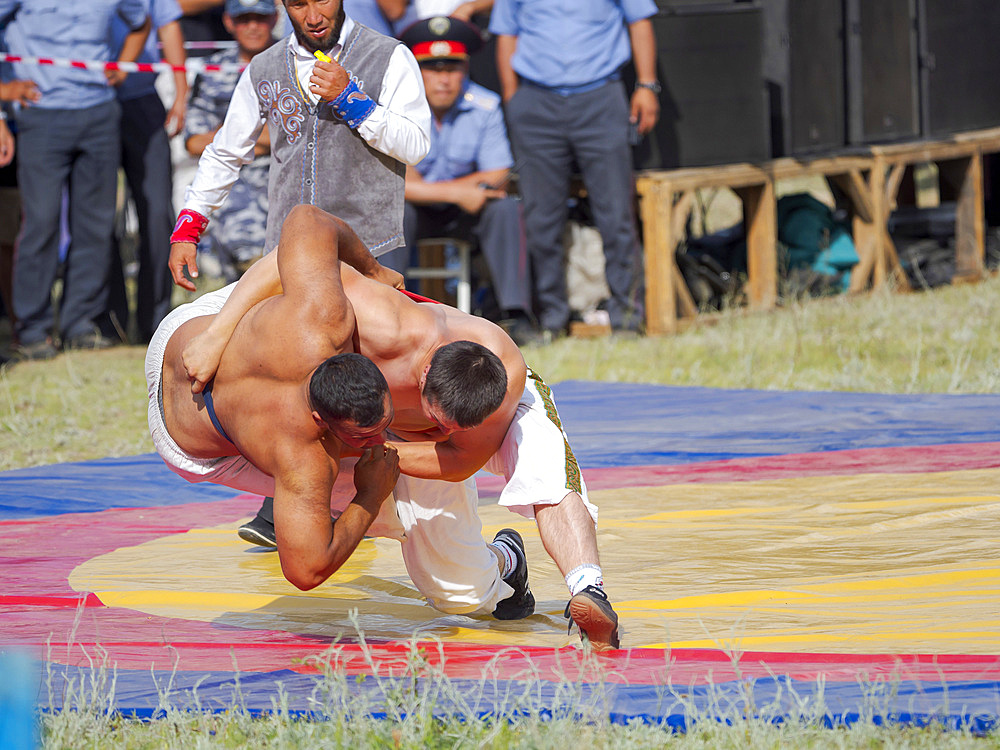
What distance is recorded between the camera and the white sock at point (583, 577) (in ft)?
9.11

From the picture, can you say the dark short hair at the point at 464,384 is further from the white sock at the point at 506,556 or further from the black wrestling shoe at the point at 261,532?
the black wrestling shoe at the point at 261,532

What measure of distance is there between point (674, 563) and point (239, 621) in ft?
3.83

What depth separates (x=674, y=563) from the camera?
3543 millimetres

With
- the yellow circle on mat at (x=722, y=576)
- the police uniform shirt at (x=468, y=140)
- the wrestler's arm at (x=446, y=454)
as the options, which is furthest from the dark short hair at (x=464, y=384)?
the police uniform shirt at (x=468, y=140)

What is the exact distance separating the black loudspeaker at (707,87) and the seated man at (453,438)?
5086mm

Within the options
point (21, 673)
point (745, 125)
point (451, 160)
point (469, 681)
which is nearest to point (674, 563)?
point (469, 681)

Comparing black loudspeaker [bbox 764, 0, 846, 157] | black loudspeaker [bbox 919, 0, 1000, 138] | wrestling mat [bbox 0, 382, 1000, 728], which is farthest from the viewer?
black loudspeaker [bbox 919, 0, 1000, 138]

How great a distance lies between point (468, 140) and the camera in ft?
23.8

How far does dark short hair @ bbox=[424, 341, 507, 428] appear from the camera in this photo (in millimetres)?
2699

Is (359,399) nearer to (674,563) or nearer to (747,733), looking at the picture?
(747,733)

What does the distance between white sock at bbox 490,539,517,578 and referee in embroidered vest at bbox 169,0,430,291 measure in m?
1.08

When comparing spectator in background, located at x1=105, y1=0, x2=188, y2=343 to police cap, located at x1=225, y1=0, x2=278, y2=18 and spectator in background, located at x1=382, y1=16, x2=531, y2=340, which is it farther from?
spectator in background, located at x1=382, y1=16, x2=531, y2=340

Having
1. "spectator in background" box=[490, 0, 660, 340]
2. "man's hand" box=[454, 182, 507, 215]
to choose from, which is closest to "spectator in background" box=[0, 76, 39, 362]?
"man's hand" box=[454, 182, 507, 215]

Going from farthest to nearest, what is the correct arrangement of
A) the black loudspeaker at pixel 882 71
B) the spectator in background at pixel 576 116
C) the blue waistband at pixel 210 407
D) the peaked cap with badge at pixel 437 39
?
the black loudspeaker at pixel 882 71 → the spectator in background at pixel 576 116 → the peaked cap with badge at pixel 437 39 → the blue waistband at pixel 210 407
